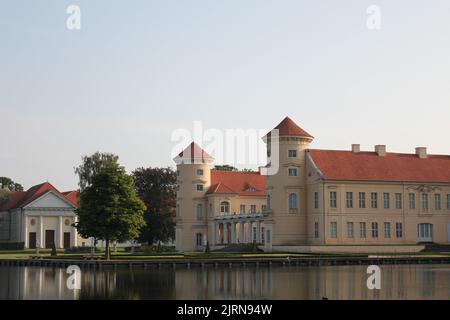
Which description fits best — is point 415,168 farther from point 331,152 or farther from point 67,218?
point 67,218

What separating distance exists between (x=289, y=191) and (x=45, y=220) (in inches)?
1591

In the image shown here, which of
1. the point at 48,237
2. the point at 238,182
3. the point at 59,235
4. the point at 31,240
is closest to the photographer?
the point at 238,182

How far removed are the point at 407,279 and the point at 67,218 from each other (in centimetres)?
7139

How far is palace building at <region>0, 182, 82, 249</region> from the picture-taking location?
10769cm

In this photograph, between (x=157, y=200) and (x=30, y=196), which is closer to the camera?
(x=157, y=200)

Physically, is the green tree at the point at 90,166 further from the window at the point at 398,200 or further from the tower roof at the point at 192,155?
the window at the point at 398,200

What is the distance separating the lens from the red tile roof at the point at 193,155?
99.8 m

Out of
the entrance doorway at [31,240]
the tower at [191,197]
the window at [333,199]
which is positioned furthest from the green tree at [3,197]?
the window at [333,199]

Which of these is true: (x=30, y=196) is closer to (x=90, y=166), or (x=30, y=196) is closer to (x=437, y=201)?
(x=90, y=166)

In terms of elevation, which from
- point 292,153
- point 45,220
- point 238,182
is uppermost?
point 292,153

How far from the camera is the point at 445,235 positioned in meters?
87.7

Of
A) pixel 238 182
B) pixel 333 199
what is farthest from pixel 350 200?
pixel 238 182

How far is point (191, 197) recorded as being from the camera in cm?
10006
